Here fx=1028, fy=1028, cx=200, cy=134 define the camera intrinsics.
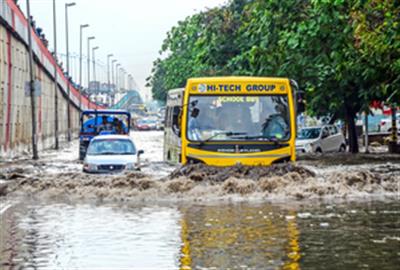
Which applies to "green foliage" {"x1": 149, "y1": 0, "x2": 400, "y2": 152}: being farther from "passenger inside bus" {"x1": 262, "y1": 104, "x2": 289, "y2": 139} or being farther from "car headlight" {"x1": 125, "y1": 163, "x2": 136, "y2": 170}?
"car headlight" {"x1": 125, "y1": 163, "x2": 136, "y2": 170}

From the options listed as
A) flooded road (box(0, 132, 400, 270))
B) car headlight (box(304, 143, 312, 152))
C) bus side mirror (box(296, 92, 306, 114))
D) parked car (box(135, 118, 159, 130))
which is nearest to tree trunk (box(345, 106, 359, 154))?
car headlight (box(304, 143, 312, 152))

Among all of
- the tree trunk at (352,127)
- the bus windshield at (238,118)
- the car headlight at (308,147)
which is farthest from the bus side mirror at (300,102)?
the car headlight at (308,147)

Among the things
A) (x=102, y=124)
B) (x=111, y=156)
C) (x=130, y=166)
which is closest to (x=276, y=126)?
(x=130, y=166)

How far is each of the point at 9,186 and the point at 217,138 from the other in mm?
5767

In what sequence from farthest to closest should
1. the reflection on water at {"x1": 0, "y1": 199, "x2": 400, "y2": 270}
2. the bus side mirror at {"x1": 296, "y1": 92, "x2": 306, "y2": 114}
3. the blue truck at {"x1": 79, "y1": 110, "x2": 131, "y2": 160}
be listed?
the blue truck at {"x1": 79, "y1": 110, "x2": 131, "y2": 160} → the bus side mirror at {"x1": 296, "y1": 92, "x2": 306, "y2": 114} → the reflection on water at {"x1": 0, "y1": 199, "x2": 400, "y2": 270}

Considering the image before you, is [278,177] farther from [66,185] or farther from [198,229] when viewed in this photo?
[198,229]

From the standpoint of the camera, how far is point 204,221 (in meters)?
18.3

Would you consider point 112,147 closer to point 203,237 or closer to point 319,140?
point 203,237

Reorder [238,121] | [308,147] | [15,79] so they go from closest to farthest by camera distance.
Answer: [238,121]
[308,147]
[15,79]

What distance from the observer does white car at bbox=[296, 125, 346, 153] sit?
48938mm

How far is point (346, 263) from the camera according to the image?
12523 millimetres

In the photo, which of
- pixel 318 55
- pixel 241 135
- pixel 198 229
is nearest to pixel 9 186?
pixel 241 135

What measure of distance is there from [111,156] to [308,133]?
847 inches

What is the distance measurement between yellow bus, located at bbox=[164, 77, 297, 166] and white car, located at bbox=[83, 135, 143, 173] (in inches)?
163
